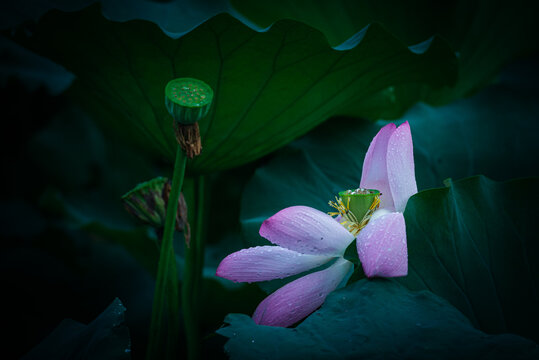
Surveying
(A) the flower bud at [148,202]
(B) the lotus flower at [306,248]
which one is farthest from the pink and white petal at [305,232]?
(A) the flower bud at [148,202]

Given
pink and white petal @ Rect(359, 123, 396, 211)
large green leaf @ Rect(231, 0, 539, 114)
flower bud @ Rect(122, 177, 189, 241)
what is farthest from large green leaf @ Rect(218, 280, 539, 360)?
large green leaf @ Rect(231, 0, 539, 114)

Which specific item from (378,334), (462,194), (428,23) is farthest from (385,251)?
(428,23)

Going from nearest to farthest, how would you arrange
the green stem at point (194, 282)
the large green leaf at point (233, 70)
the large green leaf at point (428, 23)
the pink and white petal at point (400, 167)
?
1. the pink and white petal at point (400, 167)
2. the large green leaf at point (233, 70)
3. the green stem at point (194, 282)
4. the large green leaf at point (428, 23)

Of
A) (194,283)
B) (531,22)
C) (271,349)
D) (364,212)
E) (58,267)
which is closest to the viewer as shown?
(271,349)

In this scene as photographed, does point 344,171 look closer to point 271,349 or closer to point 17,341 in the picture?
point 271,349

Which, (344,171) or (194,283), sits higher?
(344,171)

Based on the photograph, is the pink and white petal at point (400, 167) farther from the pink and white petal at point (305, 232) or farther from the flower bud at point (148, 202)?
the flower bud at point (148, 202)

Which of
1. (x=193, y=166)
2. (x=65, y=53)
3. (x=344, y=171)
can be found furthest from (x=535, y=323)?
(x=65, y=53)
